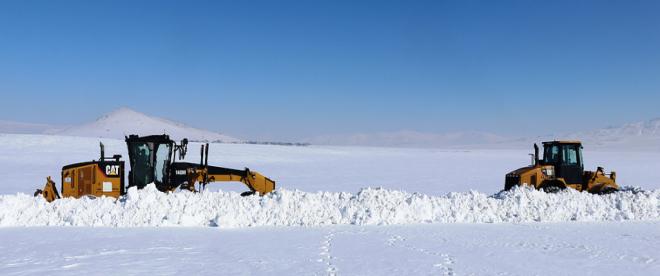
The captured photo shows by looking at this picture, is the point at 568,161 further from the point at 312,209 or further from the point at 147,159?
the point at 147,159

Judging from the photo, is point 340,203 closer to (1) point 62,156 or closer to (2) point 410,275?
(2) point 410,275

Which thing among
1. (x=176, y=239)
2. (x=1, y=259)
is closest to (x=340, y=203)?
(x=176, y=239)

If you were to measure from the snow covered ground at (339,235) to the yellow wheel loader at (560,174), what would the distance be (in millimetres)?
1237

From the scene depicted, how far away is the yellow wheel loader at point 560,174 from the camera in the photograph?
46.5 feet

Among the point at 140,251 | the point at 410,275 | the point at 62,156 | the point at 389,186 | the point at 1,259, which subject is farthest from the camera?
the point at 62,156

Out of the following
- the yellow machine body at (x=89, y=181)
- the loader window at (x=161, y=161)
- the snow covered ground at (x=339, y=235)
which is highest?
the loader window at (x=161, y=161)

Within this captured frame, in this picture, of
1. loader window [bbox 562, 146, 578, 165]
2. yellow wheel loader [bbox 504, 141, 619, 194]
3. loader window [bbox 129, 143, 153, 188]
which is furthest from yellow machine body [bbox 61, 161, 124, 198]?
loader window [bbox 562, 146, 578, 165]

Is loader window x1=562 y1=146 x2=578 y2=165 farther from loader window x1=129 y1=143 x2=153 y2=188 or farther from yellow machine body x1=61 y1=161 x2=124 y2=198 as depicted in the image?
yellow machine body x1=61 y1=161 x2=124 y2=198

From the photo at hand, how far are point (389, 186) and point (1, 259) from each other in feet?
56.3

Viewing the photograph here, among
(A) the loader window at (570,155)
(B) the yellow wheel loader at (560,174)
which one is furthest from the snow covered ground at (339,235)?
(A) the loader window at (570,155)

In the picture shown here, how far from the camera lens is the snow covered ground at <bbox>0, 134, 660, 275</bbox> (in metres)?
8.05

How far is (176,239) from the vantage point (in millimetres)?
9828

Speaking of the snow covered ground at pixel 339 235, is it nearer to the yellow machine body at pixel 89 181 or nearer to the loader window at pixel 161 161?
the yellow machine body at pixel 89 181

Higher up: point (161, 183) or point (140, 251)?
point (161, 183)
